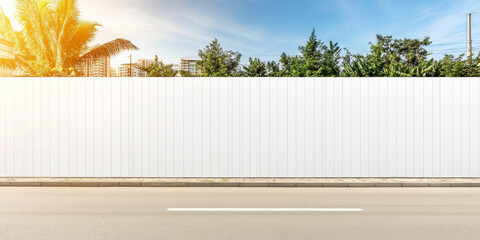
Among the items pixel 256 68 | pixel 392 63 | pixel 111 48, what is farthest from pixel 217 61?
pixel 392 63

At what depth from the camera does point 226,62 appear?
24.2 metres

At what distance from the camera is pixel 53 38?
18.3 meters

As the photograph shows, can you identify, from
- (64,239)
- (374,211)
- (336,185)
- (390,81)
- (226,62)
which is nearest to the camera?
(64,239)

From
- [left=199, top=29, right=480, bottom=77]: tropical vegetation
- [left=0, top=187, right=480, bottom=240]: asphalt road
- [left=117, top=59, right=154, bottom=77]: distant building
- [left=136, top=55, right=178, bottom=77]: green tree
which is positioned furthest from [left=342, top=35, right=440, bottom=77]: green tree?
[left=117, top=59, right=154, bottom=77]: distant building

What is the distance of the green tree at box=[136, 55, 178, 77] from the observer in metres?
29.8

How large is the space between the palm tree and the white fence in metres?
9.97

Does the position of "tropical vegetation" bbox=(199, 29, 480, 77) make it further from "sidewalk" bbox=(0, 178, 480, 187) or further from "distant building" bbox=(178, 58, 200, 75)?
"sidewalk" bbox=(0, 178, 480, 187)

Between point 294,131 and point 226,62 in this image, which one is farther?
point 226,62

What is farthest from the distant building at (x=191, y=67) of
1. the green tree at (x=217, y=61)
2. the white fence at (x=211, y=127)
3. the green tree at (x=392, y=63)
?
the white fence at (x=211, y=127)

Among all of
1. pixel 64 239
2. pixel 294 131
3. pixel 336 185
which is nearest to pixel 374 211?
pixel 336 185

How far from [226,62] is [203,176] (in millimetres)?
16529

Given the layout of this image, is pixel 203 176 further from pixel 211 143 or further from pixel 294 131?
pixel 294 131

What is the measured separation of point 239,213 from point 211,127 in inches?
138

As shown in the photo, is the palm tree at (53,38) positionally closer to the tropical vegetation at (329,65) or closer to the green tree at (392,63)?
the tropical vegetation at (329,65)
